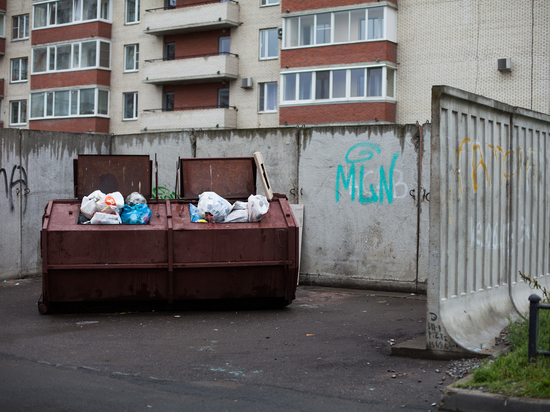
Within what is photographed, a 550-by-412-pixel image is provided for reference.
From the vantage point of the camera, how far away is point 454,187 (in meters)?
6.25

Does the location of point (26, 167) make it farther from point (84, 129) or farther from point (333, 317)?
point (84, 129)

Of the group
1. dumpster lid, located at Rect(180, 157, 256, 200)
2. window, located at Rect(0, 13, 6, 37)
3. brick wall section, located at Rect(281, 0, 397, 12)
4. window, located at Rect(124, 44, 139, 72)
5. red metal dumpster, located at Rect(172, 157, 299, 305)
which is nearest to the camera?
red metal dumpster, located at Rect(172, 157, 299, 305)

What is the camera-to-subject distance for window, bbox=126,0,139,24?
112ft

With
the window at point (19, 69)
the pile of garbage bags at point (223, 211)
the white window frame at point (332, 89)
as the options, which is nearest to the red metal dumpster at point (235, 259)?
the pile of garbage bags at point (223, 211)

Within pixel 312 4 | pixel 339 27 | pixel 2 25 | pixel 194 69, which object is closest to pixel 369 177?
pixel 339 27

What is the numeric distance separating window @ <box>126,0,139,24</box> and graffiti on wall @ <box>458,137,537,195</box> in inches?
1150

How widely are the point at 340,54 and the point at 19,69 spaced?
20.3 metres

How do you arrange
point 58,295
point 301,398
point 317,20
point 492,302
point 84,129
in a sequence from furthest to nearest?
point 84,129, point 317,20, point 58,295, point 492,302, point 301,398

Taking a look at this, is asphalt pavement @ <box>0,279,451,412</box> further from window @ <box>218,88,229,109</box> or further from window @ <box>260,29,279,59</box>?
window @ <box>218,88,229,109</box>

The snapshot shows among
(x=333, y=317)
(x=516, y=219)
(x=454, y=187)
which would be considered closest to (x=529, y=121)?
(x=516, y=219)

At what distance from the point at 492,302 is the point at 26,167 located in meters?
8.48

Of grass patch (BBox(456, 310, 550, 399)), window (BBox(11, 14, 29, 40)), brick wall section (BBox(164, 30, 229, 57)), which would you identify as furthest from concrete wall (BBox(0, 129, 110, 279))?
window (BBox(11, 14, 29, 40))

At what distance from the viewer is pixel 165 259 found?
27.7 ft

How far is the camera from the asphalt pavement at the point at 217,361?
487 cm
